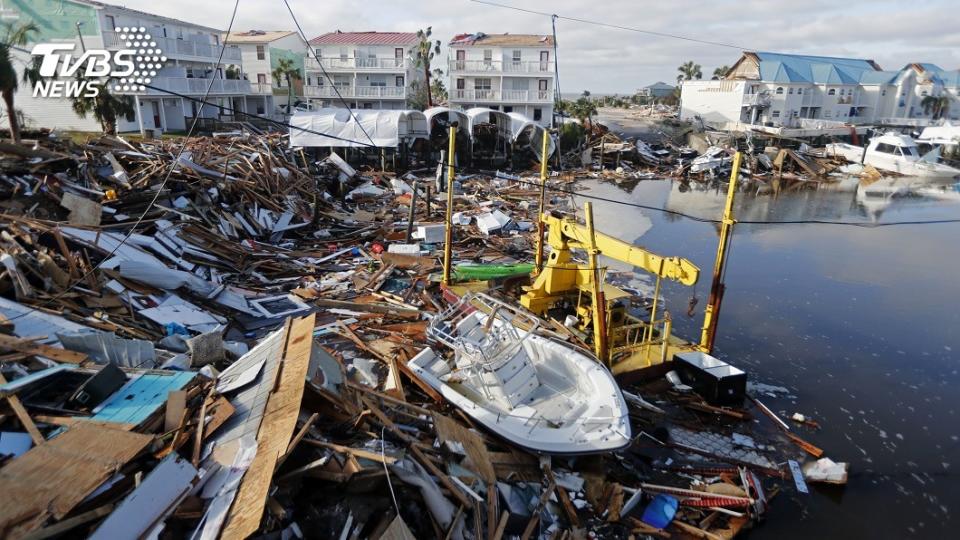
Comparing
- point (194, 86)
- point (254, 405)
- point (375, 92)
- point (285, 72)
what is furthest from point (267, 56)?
point (254, 405)

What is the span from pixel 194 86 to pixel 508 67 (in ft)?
73.6

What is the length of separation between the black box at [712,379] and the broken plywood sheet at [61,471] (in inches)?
344

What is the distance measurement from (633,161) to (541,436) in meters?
39.5

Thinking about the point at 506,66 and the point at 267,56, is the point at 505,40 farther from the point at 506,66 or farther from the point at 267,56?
the point at 267,56

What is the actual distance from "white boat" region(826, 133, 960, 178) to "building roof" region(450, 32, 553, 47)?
26491 mm

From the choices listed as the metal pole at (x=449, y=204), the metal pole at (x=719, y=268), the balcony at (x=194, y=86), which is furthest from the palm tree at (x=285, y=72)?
the metal pole at (x=719, y=268)

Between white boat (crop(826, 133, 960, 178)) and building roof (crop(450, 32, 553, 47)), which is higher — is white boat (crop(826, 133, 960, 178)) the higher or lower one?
the lower one

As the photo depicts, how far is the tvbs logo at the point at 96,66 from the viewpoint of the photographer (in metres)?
28.2

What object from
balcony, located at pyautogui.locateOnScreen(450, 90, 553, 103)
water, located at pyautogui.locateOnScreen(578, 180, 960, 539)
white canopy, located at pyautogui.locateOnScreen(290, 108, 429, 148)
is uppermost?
balcony, located at pyautogui.locateOnScreen(450, 90, 553, 103)

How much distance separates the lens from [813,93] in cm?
5812

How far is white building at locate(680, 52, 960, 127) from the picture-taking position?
180ft

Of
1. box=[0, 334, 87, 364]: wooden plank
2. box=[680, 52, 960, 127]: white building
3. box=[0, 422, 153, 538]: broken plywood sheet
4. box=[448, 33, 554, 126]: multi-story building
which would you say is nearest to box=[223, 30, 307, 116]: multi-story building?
box=[448, 33, 554, 126]: multi-story building

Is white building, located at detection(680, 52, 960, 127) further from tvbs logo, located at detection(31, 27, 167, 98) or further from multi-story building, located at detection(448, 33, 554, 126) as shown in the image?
tvbs logo, located at detection(31, 27, 167, 98)

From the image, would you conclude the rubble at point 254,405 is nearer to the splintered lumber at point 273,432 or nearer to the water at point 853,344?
the splintered lumber at point 273,432
